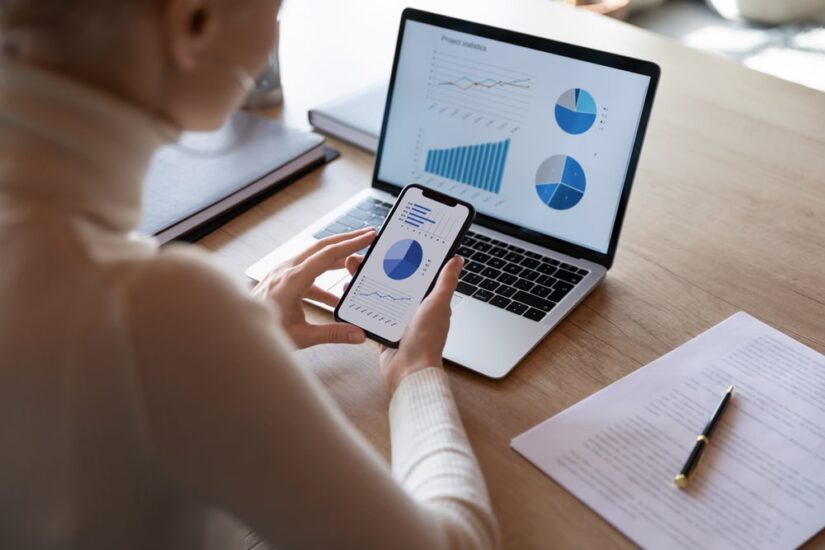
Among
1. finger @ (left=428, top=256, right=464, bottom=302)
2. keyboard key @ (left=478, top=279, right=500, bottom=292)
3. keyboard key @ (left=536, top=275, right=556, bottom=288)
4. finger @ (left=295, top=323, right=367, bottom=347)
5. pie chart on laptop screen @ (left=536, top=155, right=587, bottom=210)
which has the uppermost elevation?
pie chart on laptop screen @ (left=536, top=155, right=587, bottom=210)

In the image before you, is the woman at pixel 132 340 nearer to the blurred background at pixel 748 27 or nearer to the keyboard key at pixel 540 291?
the keyboard key at pixel 540 291

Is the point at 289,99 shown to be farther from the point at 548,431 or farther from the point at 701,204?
the point at 548,431

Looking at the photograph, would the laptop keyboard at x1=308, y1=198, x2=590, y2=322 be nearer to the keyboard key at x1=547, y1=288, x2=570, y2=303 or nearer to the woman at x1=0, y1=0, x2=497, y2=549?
the keyboard key at x1=547, y1=288, x2=570, y2=303

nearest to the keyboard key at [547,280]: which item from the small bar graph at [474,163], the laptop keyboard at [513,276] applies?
the laptop keyboard at [513,276]

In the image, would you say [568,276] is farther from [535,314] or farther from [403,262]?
[403,262]

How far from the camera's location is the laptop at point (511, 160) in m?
0.96

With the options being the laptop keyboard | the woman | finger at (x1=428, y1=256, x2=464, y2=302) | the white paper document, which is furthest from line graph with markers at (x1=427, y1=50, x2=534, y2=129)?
the woman

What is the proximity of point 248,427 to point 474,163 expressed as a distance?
646 millimetres

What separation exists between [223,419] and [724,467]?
1.60ft

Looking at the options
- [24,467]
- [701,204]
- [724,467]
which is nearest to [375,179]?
[701,204]

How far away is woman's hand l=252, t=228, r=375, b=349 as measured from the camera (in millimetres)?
878

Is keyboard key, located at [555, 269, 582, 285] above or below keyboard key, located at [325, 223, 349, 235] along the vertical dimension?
above

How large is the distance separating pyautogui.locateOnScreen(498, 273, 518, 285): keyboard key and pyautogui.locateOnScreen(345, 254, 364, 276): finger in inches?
7.1

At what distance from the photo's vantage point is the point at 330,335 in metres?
0.88
